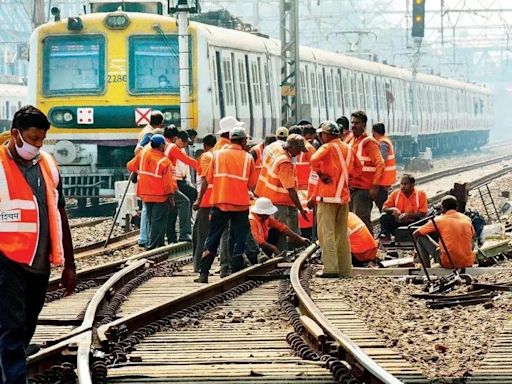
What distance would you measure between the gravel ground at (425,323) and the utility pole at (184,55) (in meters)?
8.06

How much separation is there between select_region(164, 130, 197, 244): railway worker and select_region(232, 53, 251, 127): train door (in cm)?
580

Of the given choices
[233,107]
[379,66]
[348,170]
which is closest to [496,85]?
[379,66]

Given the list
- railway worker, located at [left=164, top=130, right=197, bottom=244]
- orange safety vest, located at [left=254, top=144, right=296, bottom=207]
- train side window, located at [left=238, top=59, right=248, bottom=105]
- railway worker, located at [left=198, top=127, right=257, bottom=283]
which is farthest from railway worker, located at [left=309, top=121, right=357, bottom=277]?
train side window, located at [left=238, top=59, right=248, bottom=105]

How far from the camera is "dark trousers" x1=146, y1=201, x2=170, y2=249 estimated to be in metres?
16.7

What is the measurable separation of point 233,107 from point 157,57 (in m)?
2.00

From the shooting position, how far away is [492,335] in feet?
30.3

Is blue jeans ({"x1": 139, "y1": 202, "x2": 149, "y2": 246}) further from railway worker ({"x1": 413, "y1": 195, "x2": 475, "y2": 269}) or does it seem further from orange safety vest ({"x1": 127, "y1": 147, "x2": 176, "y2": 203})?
railway worker ({"x1": 413, "y1": 195, "x2": 475, "y2": 269})

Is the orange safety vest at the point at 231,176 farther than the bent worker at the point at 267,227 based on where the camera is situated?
No

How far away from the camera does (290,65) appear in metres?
26.5

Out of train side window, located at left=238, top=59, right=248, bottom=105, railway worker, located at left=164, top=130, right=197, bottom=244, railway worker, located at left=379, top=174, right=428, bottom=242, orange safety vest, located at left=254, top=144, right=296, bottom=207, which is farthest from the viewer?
train side window, located at left=238, top=59, right=248, bottom=105

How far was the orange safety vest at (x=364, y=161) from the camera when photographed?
52.0 feet

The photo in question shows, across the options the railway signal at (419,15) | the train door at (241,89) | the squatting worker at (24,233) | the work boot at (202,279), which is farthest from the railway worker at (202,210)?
the railway signal at (419,15)

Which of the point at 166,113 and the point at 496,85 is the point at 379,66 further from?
the point at 496,85

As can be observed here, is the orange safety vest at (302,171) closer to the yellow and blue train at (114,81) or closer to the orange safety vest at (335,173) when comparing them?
the orange safety vest at (335,173)
